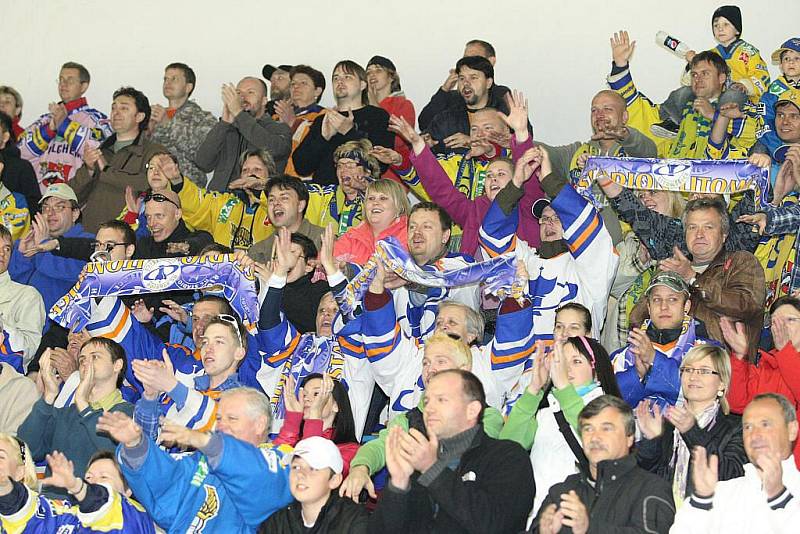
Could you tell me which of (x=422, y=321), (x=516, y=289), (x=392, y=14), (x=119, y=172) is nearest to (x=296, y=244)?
(x=422, y=321)

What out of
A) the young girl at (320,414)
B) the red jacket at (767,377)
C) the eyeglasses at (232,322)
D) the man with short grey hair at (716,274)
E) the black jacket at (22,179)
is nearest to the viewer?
the red jacket at (767,377)

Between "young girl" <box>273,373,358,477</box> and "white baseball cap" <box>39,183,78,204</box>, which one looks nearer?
"young girl" <box>273,373,358,477</box>

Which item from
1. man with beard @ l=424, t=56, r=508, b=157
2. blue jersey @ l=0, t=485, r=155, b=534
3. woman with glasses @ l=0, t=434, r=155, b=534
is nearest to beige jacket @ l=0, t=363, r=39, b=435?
woman with glasses @ l=0, t=434, r=155, b=534

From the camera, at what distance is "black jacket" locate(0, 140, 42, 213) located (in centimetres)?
942

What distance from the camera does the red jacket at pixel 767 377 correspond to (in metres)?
5.90

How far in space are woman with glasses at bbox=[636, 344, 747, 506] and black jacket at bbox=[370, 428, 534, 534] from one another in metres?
0.54

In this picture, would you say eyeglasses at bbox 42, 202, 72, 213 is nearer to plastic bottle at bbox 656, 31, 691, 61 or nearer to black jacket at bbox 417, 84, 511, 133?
black jacket at bbox 417, 84, 511, 133

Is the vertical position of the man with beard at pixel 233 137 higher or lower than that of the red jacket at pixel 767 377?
higher

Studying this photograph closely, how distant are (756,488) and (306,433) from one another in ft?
6.13

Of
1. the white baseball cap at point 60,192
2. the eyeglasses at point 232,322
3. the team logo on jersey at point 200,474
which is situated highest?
the white baseball cap at point 60,192

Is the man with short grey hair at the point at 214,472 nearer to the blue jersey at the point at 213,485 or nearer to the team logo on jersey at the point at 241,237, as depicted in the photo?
the blue jersey at the point at 213,485

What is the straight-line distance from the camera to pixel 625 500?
503cm

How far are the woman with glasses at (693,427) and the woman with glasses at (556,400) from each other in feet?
0.75

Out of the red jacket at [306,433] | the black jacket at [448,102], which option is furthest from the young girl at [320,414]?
the black jacket at [448,102]
